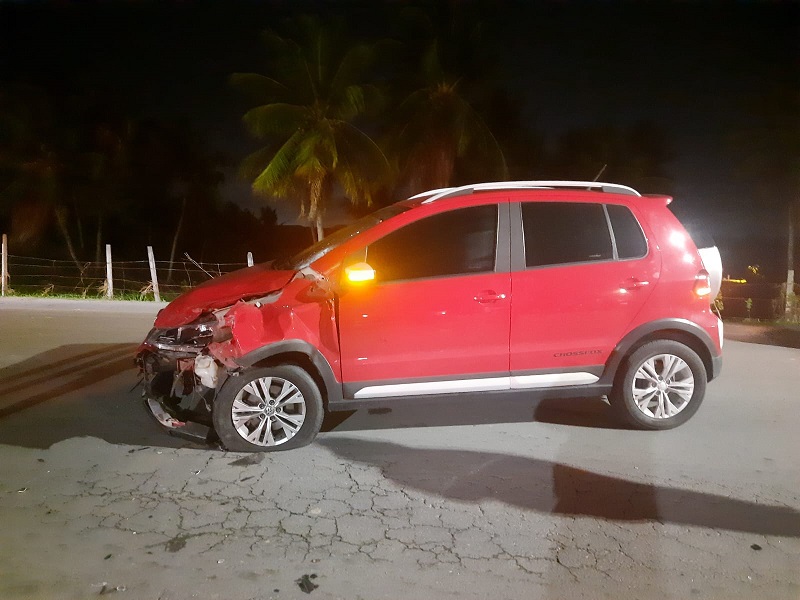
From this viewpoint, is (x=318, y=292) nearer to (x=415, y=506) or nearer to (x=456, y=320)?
(x=456, y=320)

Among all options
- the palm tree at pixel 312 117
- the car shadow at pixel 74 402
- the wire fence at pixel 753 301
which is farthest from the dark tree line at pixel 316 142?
the car shadow at pixel 74 402

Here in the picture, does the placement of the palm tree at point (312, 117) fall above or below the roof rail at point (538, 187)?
above

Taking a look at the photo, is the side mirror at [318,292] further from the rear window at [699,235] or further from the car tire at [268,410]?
the rear window at [699,235]

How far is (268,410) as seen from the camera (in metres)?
4.62

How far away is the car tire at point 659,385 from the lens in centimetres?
500

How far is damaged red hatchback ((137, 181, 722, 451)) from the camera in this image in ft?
15.1

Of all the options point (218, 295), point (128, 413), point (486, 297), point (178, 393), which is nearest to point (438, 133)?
point (128, 413)

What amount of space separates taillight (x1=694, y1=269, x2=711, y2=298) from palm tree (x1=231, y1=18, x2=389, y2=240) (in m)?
17.1

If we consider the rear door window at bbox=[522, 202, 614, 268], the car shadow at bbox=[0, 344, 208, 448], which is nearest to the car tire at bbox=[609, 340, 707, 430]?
the rear door window at bbox=[522, 202, 614, 268]

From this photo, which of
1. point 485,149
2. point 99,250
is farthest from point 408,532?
point 99,250

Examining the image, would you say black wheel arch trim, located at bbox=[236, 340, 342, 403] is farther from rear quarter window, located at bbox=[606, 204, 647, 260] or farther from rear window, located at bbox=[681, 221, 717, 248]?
rear window, located at bbox=[681, 221, 717, 248]

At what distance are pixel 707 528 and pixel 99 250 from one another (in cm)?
3665

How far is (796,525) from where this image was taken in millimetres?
3535

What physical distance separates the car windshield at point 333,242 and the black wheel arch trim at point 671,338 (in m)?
1.97
